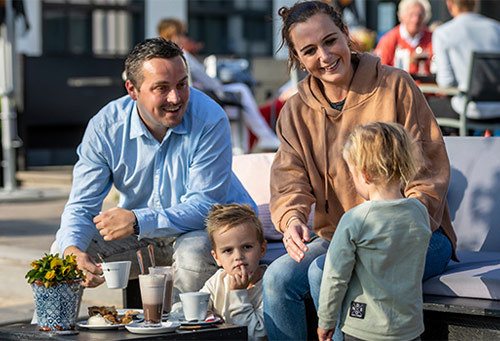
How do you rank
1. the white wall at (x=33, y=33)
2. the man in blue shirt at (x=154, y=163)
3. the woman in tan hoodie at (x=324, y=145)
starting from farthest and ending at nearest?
1. the white wall at (x=33, y=33)
2. the man in blue shirt at (x=154, y=163)
3. the woman in tan hoodie at (x=324, y=145)

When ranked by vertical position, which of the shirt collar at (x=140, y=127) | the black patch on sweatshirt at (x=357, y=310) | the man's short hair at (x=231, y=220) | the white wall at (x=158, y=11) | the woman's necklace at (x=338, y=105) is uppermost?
the white wall at (x=158, y=11)

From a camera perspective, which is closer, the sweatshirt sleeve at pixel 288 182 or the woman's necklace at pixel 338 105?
the sweatshirt sleeve at pixel 288 182

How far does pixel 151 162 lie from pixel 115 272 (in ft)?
2.85

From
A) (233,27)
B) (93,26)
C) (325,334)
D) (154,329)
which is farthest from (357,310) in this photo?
(233,27)

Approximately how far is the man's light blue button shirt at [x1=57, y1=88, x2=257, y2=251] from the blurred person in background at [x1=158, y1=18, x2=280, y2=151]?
4.69 m

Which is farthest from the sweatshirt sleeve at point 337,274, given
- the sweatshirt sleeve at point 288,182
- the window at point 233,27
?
the window at point 233,27

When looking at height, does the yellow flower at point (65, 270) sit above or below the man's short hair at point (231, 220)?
below

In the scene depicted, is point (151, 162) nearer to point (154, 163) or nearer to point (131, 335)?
point (154, 163)

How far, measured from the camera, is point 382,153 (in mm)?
3148

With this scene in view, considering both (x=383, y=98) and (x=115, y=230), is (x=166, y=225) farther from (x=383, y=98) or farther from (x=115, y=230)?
(x=383, y=98)

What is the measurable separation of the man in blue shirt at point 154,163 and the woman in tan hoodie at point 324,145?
504 mm

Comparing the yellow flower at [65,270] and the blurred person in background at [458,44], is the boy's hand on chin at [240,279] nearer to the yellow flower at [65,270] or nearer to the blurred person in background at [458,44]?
the yellow flower at [65,270]

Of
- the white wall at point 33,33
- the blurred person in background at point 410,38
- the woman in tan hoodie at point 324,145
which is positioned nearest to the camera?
the woman in tan hoodie at point 324,145

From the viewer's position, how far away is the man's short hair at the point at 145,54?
4199 millimetres
